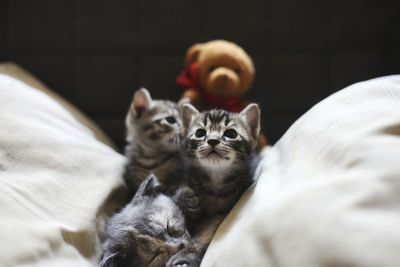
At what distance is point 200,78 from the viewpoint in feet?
5.72

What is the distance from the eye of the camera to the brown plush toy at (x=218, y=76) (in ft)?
5.54

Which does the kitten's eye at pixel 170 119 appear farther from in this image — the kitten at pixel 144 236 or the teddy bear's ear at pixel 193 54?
the kitten at pixel 144 236

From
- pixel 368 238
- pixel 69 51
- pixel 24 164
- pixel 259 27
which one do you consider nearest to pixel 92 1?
pixel 69 51

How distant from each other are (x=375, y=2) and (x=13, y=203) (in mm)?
1557

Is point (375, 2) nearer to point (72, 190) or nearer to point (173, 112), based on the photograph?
point (173, 112)

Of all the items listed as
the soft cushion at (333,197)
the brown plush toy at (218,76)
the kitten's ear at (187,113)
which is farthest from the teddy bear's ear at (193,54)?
the soft cushion at (333,197)

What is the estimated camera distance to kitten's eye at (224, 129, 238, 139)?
127 cm

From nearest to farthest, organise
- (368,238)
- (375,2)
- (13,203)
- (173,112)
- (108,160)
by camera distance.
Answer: (368,238)
(13,203)
(108,160)
(173,112)
(375,2)

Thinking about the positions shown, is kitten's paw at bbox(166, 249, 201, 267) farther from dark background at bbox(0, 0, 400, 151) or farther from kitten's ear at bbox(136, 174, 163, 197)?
dark background at bbox(0, 0, 400, 151)

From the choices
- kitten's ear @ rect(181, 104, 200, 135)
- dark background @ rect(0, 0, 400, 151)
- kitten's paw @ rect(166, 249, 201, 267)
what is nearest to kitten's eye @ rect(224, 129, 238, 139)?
kitten's ear @ rect(181, 104, 200, 135)

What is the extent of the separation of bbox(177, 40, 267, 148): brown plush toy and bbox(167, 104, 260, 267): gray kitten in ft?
1.19

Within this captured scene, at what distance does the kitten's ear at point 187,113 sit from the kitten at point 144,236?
28 cm

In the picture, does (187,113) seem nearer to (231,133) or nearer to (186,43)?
(231,133)

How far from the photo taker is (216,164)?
124 cm
